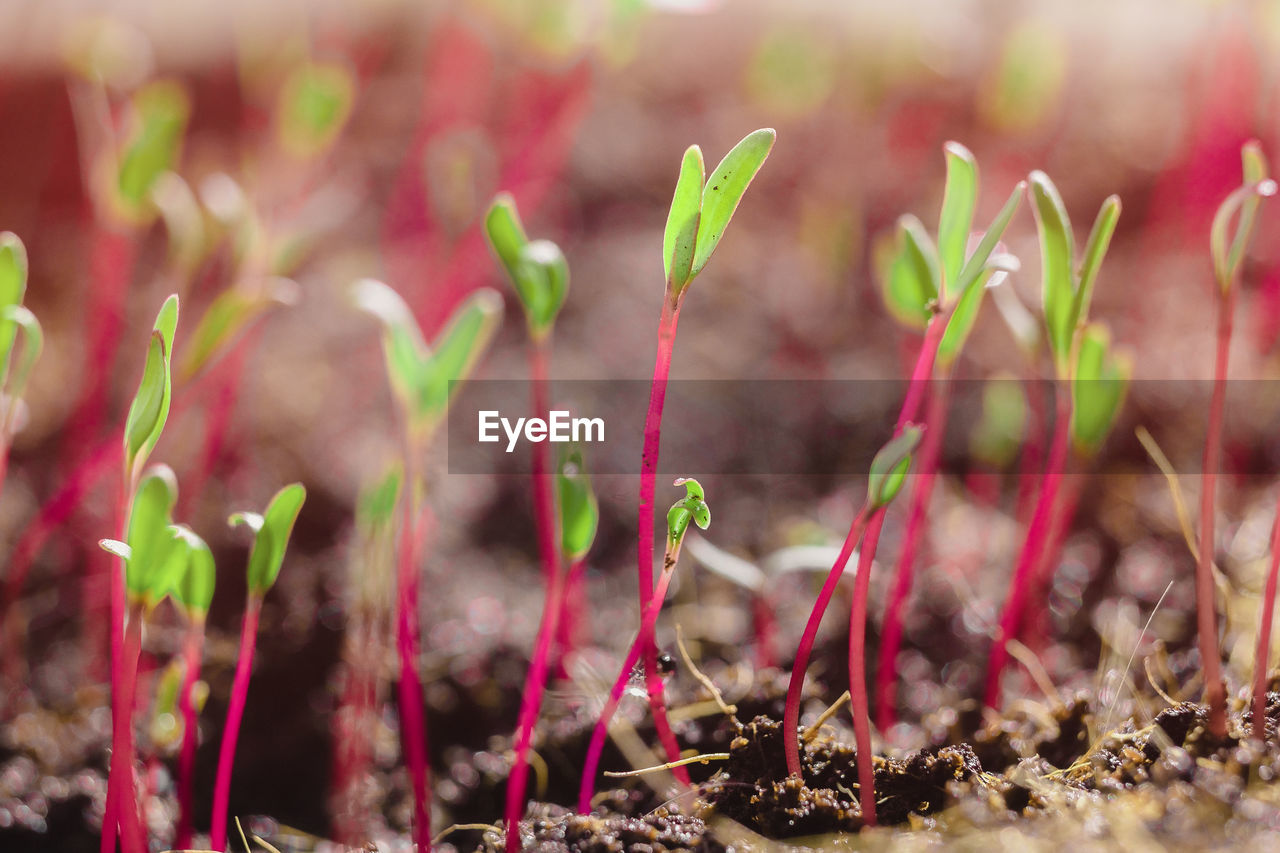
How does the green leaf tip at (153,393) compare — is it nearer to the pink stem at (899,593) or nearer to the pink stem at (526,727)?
the pink stem at (526,727)

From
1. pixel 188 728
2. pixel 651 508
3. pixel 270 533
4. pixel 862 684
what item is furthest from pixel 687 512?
pixel 188 728

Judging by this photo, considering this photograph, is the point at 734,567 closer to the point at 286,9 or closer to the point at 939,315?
the point at 939,315

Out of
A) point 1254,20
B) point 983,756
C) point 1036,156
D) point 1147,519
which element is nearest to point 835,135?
point 1036,156

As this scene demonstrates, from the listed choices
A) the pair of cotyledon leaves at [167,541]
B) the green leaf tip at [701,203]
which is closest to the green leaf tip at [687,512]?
the green leaf tip at [701,203]

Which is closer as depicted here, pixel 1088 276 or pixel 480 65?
pixel 1088 276

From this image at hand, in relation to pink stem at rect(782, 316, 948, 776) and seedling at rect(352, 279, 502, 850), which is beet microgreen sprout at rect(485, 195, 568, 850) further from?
pink stem at rect(782, 316, 948, 776)

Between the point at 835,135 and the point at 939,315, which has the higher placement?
the point at 835,135

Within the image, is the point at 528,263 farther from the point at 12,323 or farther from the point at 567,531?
the point at 12,323
